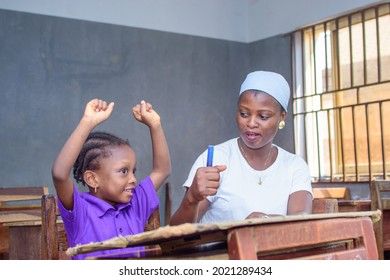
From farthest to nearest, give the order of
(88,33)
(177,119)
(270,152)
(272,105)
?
(177,119), (88,33), (270,152), (272,105)

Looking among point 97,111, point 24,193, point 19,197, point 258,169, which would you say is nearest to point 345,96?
point 24,193

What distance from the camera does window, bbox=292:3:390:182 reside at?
16.2 ft

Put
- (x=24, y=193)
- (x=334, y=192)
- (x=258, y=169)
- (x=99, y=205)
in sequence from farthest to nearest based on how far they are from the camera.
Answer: (x=334, y=192) < (x=24, y=193) < (x=258, y=169) < (x=99, y=205)

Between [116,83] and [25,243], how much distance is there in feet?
10.8

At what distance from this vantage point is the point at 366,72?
16.5ft

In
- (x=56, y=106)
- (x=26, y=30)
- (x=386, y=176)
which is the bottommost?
(x=386, y=176)

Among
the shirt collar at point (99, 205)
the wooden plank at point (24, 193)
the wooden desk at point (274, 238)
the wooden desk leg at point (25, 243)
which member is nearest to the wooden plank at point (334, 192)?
the wooden plank at point (24, 193)

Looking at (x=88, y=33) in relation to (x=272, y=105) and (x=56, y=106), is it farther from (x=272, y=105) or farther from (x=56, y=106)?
(x=272, y=105)

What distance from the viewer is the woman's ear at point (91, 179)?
5.49 feet

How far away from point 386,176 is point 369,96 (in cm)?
70

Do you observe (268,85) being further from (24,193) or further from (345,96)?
(345,96)

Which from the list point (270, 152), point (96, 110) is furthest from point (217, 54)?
point (96, 110)

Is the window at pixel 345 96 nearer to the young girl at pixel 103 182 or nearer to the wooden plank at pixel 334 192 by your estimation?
the wooden plank at pixel 334 192

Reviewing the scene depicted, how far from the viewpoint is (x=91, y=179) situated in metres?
1.69
